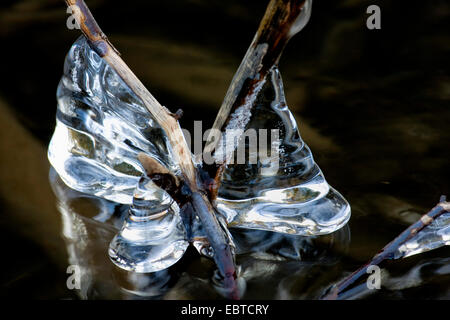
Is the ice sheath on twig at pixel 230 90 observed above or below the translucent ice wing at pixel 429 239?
above

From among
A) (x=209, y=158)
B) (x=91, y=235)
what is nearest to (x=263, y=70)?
(x=209, y=158)

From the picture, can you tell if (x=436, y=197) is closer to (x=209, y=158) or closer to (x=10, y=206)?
(x=209, y=158)

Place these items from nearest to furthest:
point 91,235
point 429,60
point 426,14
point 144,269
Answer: point 144,269
point 91,235
point 429,60
point 426,14

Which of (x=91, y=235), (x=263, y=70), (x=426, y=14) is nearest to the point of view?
(x=263, y=70)

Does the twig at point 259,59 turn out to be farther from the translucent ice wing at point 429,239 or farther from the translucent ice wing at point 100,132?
the translucent ice wing at point 429,239

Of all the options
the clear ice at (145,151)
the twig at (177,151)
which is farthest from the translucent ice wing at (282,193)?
the twig at (177,151)
